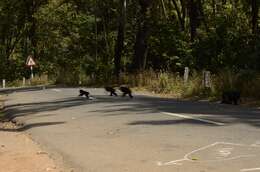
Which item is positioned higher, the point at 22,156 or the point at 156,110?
the point at 156,110

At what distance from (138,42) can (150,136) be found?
1114 inches

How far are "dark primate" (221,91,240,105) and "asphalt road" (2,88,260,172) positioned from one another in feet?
3.90

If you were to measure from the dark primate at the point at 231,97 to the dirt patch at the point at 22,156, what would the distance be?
838 cm

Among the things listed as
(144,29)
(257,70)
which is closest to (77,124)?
(257,70)

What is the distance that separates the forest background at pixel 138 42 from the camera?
29.7 metres

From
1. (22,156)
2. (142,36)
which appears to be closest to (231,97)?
(22,156)

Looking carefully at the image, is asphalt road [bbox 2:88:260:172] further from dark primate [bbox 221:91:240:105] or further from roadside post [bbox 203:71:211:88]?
roadside post [bbox 203:71:211:88]

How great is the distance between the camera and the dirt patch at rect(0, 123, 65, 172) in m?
10.2

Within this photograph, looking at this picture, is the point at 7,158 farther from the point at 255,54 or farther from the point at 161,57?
the point at 161,57

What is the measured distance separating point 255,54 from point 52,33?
166 feet

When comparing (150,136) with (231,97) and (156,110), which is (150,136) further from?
(231,97)

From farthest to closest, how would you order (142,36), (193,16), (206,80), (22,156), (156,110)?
(142,36) < (193,16) < (206,80) < (156,110) < (22,156)

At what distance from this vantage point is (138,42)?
41031mm

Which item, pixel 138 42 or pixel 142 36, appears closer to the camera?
pixel 142 36
